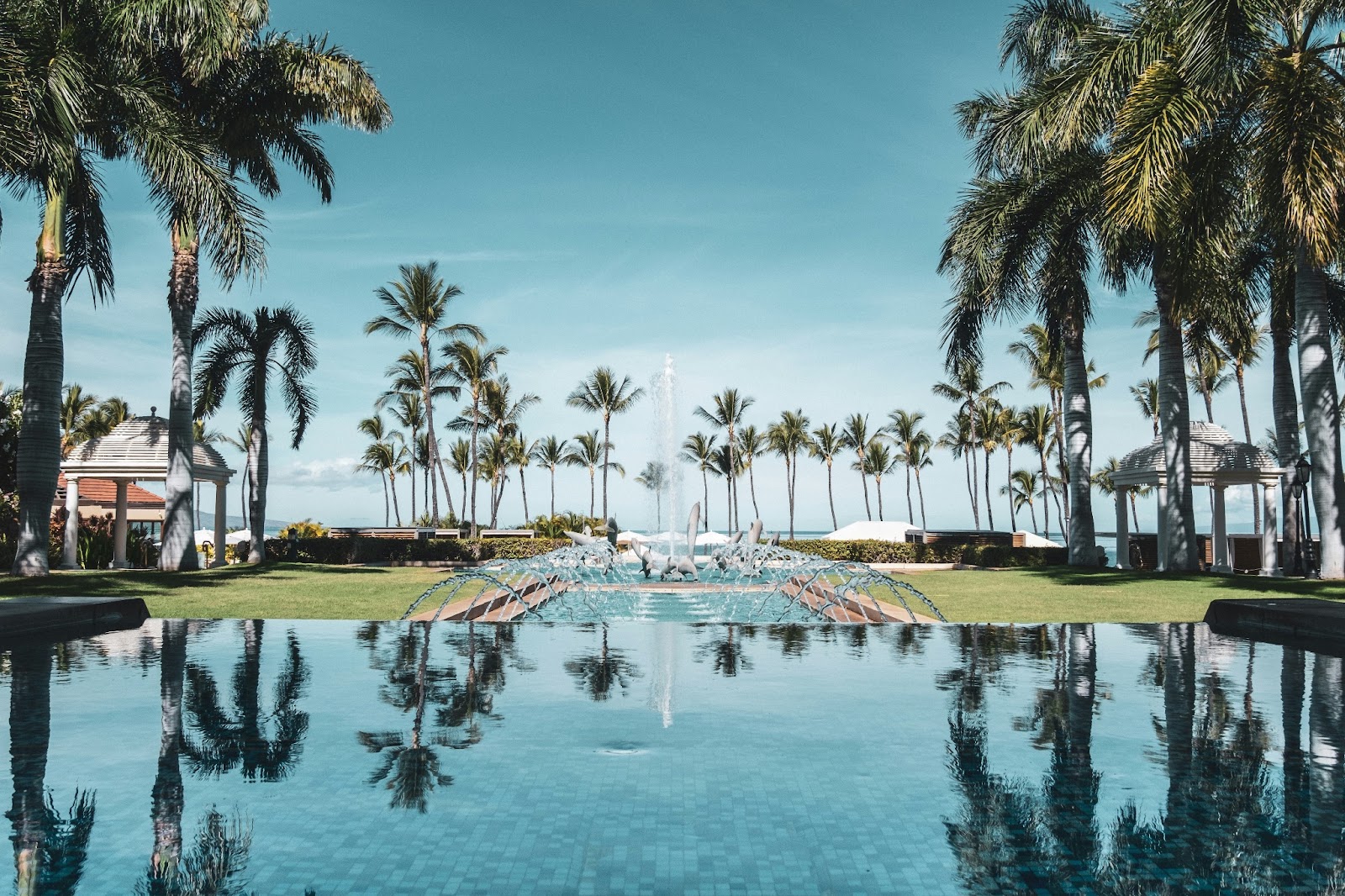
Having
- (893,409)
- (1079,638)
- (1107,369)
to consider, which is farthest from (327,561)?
(893,409)

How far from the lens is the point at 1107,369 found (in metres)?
50.6

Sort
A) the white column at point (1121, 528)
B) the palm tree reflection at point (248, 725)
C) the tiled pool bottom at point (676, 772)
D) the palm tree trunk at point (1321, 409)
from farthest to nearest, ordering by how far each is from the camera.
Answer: the white column at point (1121, 528), the palm tree trunk at point (1321, 409), the palm tree reflection at point (248, 725), the tiled pool bottom at point (676, 772)

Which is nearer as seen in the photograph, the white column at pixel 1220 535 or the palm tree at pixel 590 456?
the white column at pixel 1220 535

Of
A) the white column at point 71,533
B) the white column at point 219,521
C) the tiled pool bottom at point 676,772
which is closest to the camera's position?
the tiled pool bottom at point 676,772

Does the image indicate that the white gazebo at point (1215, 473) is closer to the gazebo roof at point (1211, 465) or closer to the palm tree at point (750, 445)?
the gazebo roof at point (1211, 465)

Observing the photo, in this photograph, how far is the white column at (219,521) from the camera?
25.4 m

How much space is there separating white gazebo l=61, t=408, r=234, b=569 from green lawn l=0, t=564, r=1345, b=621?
4.83 metres

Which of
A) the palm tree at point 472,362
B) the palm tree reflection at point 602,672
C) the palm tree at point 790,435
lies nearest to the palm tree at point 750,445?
the palm tree at point 790,435

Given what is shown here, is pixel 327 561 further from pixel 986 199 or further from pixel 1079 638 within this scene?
pixel 1079 638

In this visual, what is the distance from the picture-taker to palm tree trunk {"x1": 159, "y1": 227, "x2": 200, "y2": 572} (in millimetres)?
21188

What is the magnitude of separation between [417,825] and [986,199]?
64.5ft

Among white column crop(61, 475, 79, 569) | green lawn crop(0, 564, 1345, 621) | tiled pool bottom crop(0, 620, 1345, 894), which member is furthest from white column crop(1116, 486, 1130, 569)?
white column crop(61, 475, 79, 569)

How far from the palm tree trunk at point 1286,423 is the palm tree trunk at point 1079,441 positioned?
3.97 meters

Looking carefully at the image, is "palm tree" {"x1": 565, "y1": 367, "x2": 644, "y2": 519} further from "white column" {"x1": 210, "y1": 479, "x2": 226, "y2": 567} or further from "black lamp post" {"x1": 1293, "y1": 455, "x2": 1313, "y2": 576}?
"black lamp post" {"x1": 1293, "y1": 455, "x2": 1313, "y2": 576}
